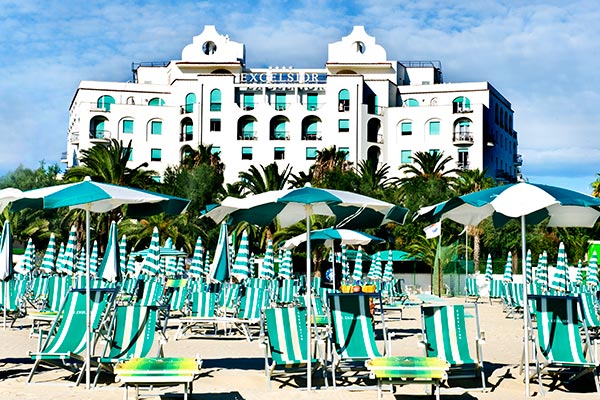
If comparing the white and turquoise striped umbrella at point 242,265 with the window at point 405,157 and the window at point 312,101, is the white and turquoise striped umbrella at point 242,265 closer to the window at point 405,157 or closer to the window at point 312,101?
the window at point 405,157

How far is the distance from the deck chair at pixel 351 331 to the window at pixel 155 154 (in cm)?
5718

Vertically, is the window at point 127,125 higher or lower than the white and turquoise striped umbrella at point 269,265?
higher

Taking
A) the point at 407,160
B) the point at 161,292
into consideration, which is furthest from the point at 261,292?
the point at 407,160

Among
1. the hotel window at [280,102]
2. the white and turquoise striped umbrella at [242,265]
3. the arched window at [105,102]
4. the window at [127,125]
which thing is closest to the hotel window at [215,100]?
the hotel window at [280,102]

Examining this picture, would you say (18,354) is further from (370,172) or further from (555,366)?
(370,172)

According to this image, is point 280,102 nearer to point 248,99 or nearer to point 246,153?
point 248,99

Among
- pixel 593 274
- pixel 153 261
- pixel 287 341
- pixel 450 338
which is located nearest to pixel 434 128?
pixel 593 274

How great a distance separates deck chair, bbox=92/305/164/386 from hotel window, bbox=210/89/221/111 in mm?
55716

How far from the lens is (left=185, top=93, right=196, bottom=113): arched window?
65.6 m

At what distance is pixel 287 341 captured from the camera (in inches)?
382

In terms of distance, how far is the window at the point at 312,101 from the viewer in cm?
6538

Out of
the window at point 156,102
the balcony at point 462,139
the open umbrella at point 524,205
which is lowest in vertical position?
the open umbrella at point 524,205

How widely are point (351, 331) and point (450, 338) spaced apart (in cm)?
118

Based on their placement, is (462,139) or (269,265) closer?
(269,265)
